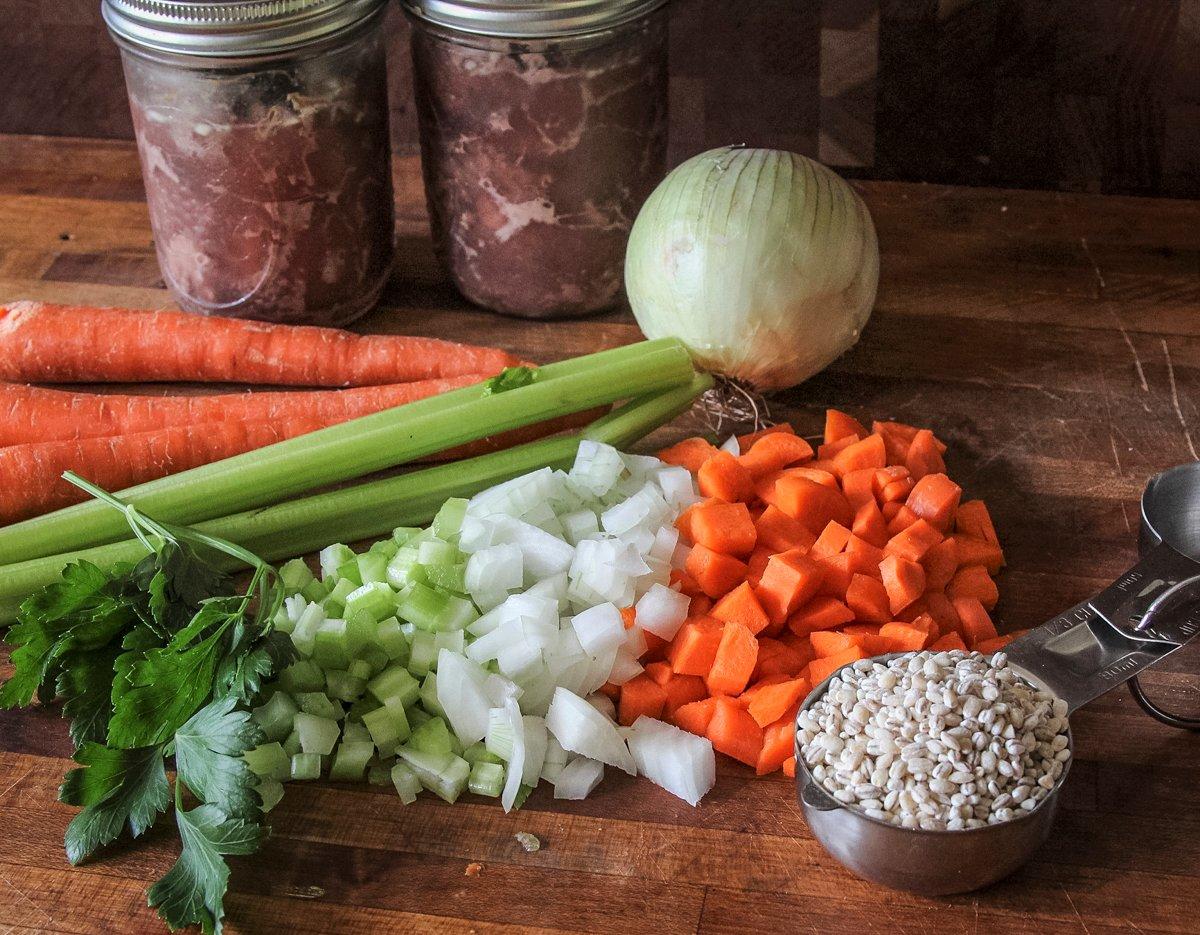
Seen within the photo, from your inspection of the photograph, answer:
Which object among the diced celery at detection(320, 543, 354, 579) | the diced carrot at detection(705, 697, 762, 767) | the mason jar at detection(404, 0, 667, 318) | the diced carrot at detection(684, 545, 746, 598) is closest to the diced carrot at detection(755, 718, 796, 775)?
the diced carrot at detection(705, 697, 762, 767)

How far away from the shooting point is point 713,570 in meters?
1.88

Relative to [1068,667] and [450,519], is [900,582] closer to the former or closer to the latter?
[1068,667]

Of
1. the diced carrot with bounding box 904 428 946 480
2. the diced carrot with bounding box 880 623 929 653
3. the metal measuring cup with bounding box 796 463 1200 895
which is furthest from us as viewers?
the diced carrot with bounding box 904 428 946 480

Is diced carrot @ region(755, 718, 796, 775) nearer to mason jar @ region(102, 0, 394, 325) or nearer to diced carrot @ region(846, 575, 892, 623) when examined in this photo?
diced carrot @ region(846, 575, 892, 623)

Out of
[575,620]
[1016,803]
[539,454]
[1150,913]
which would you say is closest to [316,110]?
[539,454]

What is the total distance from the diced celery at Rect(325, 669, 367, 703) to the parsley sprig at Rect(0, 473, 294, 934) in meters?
0.10

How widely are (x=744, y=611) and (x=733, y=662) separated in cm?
9

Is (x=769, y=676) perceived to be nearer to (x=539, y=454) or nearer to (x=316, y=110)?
(x=539, y=454)

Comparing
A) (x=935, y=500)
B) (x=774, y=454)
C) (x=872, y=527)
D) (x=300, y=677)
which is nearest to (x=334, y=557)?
(x=300, y=677)

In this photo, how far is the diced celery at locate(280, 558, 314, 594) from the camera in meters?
1.94

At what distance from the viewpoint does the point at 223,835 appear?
1.50m

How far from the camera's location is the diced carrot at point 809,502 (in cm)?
196

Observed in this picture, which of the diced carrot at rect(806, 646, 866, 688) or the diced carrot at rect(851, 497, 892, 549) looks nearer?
the diced carrot at rect(806, 646, 866, 688)

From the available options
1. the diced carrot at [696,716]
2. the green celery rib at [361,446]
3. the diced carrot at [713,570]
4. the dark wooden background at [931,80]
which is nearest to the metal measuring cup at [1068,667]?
the diced carrot at [696,716]
